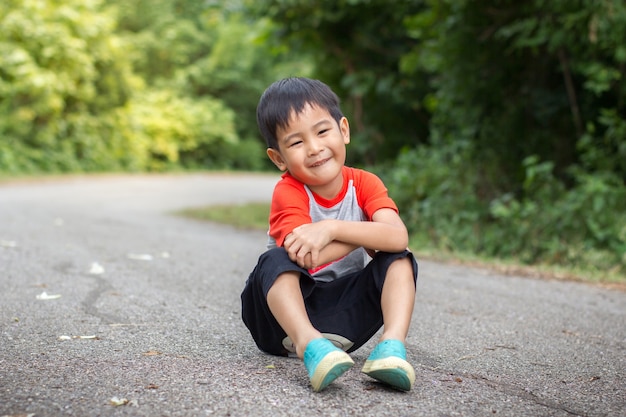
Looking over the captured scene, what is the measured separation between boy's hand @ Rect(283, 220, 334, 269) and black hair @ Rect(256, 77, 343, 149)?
41 cm

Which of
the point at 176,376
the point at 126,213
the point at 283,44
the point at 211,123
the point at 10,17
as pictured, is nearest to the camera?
the point at 176,376

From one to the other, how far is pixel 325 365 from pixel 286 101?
3.24 feet

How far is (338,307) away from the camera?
282 centimetres

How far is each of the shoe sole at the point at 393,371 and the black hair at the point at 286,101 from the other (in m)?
0.93

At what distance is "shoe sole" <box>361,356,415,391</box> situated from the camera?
2367mm

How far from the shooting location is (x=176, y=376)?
2527 mm

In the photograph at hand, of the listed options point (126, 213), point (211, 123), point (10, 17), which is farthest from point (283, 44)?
point (211, 123)

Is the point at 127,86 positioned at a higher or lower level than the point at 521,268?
higher

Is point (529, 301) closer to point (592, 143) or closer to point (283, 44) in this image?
point (592, 143)

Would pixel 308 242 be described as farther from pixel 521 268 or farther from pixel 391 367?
pixel 521 268

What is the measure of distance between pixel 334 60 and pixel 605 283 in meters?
5.76

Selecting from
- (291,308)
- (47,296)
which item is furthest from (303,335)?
(47,296)

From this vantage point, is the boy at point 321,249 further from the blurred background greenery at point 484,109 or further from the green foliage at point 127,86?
the green foliage at point 127,86

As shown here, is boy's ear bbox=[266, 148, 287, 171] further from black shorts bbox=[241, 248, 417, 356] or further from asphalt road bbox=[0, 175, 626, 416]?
asphalt road bbox=[0, 175, 626, 416]
